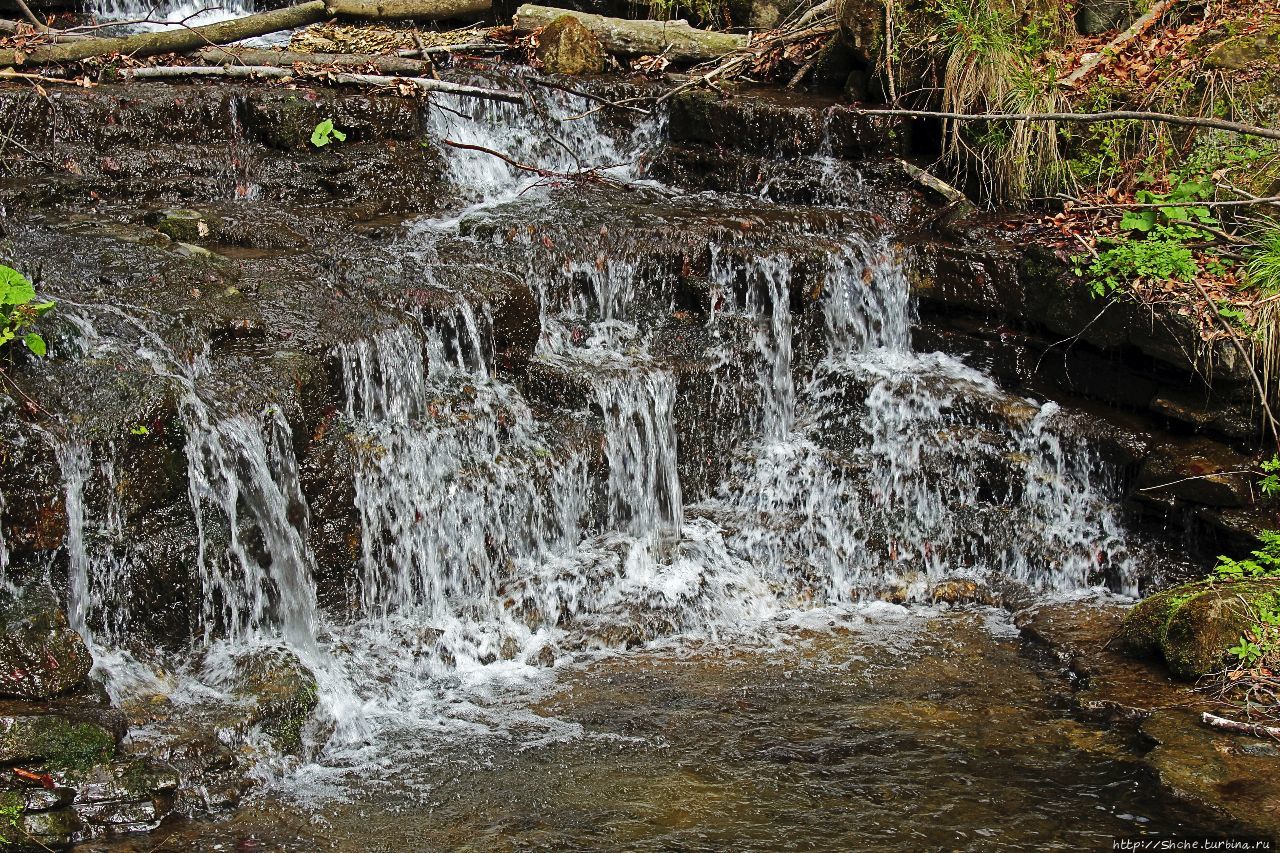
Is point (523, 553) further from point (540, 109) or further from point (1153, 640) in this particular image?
point (540, 109)

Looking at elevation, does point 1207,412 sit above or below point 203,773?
above

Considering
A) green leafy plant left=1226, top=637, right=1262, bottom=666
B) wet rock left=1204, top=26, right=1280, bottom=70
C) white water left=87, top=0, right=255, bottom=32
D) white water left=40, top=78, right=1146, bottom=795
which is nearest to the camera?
green leafy plant left=1226, top=637, right=1262, bottom=666

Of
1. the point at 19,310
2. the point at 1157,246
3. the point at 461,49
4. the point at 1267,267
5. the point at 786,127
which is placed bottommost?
the point at 1267,267

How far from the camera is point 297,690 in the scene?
529 centimetres

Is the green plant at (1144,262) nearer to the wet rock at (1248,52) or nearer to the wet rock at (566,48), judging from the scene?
the wet rock at (1248,52)

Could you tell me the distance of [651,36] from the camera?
10.5 meters

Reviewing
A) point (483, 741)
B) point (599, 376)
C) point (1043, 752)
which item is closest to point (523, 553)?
point (599, 376)

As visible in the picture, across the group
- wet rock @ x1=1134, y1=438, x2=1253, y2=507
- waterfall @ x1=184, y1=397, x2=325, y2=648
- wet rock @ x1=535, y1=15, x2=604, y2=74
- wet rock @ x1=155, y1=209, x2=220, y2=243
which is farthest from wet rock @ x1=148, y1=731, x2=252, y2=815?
wet rock @ x1=535, y1=15, x2=604, y2=74

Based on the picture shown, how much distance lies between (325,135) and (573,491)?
11.9ft

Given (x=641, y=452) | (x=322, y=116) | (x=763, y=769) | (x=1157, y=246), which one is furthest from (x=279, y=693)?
(x=1157, y=246)

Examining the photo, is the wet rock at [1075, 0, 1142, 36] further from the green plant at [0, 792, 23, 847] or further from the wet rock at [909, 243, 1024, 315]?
the green plant at [0, 792, 23, 847]

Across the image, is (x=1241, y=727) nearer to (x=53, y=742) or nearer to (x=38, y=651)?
(x=53, y=742)

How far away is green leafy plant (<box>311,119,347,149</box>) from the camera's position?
858cm

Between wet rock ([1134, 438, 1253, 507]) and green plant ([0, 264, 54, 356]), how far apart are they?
5945mm
